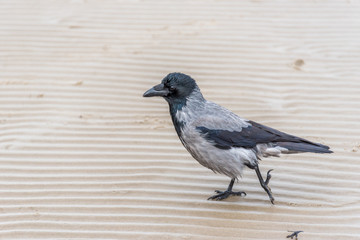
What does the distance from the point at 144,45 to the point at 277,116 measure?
234 cm

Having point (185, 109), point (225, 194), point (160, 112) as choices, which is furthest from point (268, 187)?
point (160, 112)

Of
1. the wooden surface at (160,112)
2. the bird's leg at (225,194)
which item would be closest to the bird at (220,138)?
the bird's leg at (225,194)

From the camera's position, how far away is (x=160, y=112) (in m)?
7.10

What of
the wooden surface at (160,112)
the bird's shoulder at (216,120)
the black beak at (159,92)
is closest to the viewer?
the wooden surface at (160,112)

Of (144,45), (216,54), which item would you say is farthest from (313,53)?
(144,45)

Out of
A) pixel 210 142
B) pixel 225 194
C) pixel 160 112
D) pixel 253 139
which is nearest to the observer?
pixel 210 142

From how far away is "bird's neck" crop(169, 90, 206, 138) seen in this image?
5.43m

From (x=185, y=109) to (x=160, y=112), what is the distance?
1.65 meters

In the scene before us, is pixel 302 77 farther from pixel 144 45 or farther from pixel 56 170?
pixel 56 170

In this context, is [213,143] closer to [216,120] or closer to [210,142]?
[210,142]

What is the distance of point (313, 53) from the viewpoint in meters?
8.04

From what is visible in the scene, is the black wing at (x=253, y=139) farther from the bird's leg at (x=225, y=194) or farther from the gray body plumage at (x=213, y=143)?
the bird's leg at (x=225, y=194)

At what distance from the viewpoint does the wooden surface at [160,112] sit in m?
5.16

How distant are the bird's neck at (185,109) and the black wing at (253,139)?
167 millimetres
